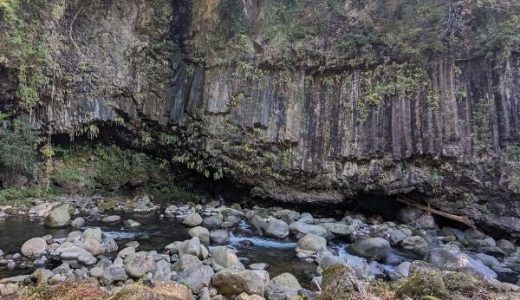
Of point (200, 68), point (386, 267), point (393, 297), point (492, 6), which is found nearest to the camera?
point (393, 297)

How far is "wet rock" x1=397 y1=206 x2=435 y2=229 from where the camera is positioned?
10359 millimetres

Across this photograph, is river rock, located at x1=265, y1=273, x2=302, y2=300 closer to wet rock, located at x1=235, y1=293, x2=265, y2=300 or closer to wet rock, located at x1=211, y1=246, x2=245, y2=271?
wet rock, located at x1=235, y1=293, x2=265, y2=300

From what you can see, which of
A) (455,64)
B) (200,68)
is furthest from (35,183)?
(455,64)

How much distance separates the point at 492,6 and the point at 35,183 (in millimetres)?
13757

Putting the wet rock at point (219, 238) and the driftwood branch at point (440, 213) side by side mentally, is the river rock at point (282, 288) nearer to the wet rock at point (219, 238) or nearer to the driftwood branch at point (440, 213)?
the wet rock at point (219, 238)

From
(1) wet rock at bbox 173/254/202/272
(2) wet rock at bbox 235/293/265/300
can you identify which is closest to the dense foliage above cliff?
(1) wet rock at bbox 173/254/202/272

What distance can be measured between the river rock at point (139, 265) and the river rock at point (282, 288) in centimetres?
200

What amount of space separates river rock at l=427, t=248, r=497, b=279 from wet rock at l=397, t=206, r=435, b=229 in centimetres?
296

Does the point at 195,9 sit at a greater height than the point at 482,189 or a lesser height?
greater

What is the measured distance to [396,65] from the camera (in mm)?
10766

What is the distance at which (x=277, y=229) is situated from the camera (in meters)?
9.17

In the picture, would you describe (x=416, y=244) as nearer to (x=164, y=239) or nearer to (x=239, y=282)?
(x=239, y=282)

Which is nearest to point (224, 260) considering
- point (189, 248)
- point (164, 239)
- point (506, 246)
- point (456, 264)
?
point (189, 248)

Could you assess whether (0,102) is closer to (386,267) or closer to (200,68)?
(200,68)
